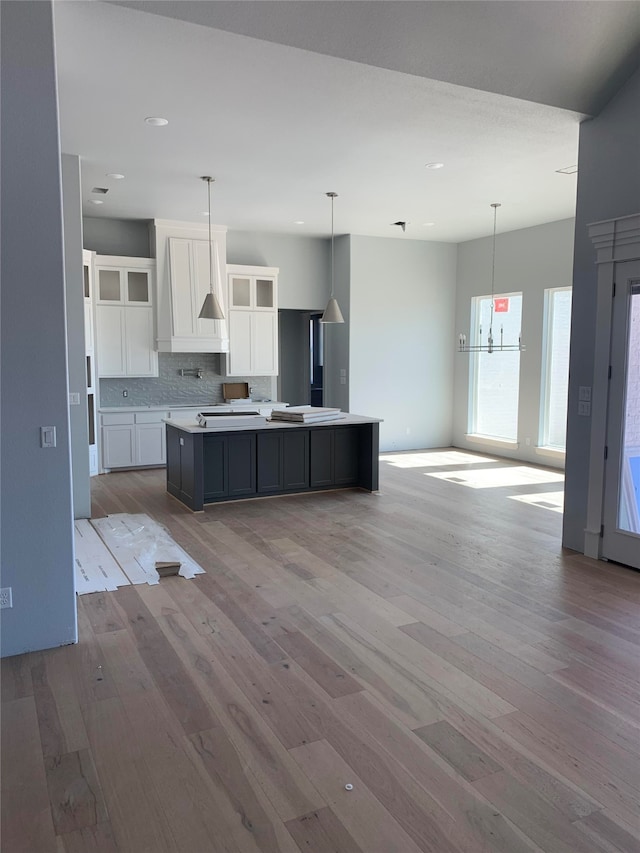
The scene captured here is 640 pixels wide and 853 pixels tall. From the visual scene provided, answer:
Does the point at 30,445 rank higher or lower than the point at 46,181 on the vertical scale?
lower

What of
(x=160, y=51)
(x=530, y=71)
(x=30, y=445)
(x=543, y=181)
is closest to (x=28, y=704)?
(x=30, y=445)

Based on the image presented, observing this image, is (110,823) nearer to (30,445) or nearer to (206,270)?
(30,445)

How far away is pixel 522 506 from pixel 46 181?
494cm

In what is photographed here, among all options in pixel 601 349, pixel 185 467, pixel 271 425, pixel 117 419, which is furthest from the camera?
pixel 117 419

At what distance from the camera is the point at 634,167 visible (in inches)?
163

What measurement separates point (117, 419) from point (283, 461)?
250cm

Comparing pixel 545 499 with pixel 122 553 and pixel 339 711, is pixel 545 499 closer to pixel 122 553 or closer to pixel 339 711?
pixel 122 553

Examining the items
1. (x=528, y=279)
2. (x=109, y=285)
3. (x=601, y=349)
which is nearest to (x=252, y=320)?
(x=109, y=285)

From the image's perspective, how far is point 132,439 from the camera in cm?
778

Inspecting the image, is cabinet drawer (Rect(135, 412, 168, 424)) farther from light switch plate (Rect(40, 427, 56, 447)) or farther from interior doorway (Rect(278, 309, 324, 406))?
light switch plate (Rect(40, 427, 56, 447))

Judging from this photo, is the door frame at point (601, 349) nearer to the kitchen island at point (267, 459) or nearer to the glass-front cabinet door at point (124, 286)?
the kitchen island at point (267, 459)

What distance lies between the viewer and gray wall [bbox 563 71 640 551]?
4160 millimetres

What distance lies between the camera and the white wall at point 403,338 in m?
A: 8.95

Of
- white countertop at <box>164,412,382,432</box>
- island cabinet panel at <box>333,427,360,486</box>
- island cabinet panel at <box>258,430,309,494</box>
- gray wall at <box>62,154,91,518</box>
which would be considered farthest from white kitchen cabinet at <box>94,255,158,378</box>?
Result: island cabinet panel at <box>333,427,360,486</box>
